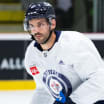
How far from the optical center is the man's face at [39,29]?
1.89m

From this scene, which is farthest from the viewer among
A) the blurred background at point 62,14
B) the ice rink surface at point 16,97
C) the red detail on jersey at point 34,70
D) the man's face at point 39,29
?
the blurred background at point 62,14

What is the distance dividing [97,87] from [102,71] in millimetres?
75

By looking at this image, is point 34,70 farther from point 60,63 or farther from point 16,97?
point 16,97

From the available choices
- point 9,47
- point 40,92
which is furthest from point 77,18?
point 40,92

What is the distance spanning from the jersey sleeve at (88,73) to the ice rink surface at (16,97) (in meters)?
2.29

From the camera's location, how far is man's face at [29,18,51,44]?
189 cm

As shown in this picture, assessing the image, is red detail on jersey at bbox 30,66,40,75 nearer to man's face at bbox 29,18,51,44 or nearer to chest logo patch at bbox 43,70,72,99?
chest logo patch at bbox 43,70,72,99

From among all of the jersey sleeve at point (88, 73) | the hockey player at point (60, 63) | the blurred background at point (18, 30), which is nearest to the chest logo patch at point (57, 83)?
the hockey player at point (60, 63)

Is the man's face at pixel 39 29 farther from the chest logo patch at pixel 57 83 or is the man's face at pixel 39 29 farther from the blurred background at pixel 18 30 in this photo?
the blurred background at pixel 18 30

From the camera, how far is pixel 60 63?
190cm

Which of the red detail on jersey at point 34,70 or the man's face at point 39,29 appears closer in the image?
the man's face at point 39,29

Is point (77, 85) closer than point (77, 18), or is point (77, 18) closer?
point (77, 85)

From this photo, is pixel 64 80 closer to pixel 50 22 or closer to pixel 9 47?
pixel 50 22

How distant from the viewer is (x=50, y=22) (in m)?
1.93
